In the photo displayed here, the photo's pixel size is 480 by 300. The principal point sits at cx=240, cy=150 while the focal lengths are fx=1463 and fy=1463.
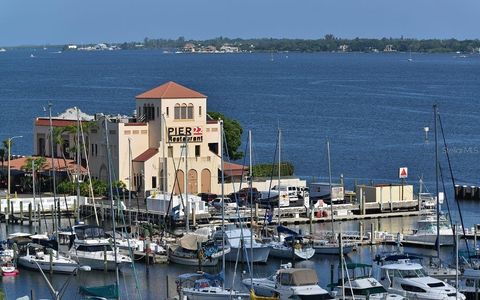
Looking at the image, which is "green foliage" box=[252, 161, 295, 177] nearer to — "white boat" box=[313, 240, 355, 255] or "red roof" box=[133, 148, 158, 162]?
"red roof" box=[133, 148, 158, 162]

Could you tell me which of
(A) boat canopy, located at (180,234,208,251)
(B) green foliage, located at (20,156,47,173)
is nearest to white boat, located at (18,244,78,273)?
(A) boat canopy, located at (180,234,208,251)

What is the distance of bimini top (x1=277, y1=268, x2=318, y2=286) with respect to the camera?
4647 centimetres

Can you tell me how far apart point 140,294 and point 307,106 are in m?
109

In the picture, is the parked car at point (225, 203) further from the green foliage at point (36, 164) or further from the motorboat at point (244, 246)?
the green foliage at point (36, 164)

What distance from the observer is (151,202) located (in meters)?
67.9

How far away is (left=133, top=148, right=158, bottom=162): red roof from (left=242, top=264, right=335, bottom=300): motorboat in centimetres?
2551

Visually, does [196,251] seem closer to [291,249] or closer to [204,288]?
[291,249]

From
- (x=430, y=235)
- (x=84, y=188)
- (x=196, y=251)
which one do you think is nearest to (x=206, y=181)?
(x=84, y=188)

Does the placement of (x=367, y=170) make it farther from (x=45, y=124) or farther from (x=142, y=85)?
(x=142, y=85)

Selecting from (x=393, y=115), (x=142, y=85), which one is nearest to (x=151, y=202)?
(x=393, y=115)

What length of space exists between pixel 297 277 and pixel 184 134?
2769cm

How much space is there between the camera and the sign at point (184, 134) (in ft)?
240

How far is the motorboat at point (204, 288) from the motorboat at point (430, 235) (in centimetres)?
1401

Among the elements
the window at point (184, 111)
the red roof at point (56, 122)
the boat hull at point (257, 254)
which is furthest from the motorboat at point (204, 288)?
the red roof at point (56, 122)
